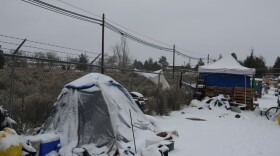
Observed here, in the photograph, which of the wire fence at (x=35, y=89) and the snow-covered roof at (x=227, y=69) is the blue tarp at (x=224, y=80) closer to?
the snow-covered roof at (x=227, y=69)

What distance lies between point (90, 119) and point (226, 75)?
14.6 meters

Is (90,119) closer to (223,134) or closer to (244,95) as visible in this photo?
(223,134)

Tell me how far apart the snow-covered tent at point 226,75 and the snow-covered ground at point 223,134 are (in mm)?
3892

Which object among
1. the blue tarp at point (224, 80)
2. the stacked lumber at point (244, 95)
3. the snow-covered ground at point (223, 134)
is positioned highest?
the blue tarp at point (224, 80)

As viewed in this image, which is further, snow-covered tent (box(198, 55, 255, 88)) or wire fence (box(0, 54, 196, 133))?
snow-covered tent (box(198, 55, 255, 88))

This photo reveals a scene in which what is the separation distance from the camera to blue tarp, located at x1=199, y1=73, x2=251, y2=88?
1950cm

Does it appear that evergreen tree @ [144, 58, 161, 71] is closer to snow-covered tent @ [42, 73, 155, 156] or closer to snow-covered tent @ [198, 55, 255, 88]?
snow-covered tent @ [198, 55, 255, 88]

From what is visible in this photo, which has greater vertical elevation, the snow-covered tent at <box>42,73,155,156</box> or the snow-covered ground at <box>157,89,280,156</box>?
the snow-covered tent at <box>42,73,155,156</box>

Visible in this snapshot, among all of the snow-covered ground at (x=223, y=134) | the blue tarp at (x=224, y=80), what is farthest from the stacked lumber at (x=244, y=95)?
the snow-covered ground at (x=223, y=134)

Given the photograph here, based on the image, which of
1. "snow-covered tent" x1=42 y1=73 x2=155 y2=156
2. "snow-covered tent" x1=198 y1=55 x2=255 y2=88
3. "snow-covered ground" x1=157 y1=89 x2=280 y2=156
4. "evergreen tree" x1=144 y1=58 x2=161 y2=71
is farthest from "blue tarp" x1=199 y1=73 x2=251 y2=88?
"evergreen tree" x1=144 y1=58 x2=161 y2=71

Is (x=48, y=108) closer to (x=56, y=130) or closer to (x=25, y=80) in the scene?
(x=56, y=130)

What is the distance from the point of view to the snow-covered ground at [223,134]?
812 centimetres

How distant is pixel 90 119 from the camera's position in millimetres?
7172

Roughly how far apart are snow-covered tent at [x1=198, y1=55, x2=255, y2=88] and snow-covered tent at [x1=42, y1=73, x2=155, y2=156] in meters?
13.2
